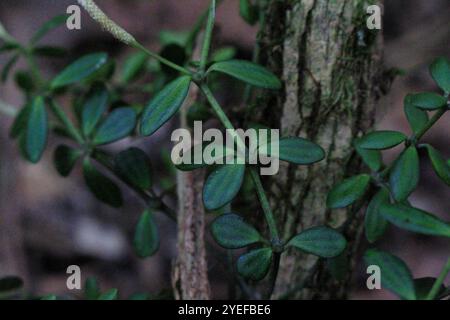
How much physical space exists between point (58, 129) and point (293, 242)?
2.10ft

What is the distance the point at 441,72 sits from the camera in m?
0.79

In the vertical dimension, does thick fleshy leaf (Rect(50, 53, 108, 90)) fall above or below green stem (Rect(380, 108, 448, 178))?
above

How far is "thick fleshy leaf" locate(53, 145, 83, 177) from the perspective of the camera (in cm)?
102

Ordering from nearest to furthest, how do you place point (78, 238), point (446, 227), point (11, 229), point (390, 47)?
point (446, 227), point (11, 229), point (78, 238), point (390, 47)

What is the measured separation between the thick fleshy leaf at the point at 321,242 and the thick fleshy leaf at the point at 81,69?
1.49 feet

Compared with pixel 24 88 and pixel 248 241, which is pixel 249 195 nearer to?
A: pixel 248 241

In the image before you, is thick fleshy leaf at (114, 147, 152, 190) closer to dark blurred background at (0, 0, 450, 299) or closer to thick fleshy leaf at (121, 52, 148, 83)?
thick fleshy leaf at (121, 52, 148, 83)

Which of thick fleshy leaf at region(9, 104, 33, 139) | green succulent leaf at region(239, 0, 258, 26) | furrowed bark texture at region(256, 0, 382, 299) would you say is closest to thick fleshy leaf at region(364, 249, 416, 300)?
furrowed bark texture at region(256, 0, 382, 299)

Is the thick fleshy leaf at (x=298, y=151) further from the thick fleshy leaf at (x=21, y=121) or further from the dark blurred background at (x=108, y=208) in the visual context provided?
the dark blurred background at (x=108, y=208)

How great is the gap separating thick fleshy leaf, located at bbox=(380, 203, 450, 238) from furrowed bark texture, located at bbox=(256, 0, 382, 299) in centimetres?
26

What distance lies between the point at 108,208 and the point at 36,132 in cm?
103

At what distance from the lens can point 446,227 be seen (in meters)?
0.66
